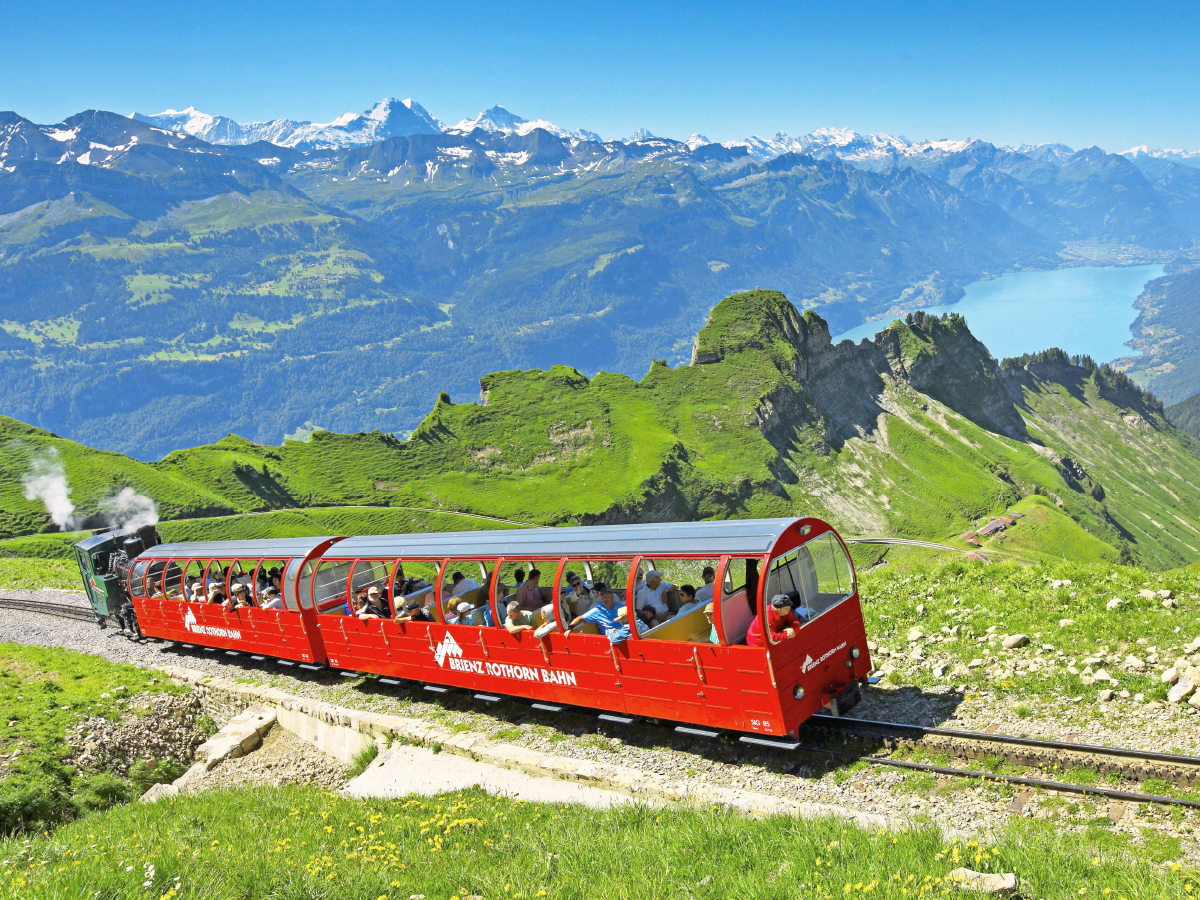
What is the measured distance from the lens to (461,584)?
20.2m

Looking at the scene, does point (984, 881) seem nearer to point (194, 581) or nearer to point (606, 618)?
point (606, 618)

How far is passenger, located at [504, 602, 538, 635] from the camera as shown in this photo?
18.2 metres

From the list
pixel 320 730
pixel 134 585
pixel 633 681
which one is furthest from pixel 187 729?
pixel 633 681

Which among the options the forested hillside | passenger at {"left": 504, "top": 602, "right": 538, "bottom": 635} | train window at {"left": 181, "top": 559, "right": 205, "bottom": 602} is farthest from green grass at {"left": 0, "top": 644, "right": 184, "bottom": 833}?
the forested hillside

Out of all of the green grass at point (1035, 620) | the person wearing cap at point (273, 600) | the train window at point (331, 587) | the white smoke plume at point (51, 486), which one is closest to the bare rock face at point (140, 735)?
the person wearing cap at point (273, 600)

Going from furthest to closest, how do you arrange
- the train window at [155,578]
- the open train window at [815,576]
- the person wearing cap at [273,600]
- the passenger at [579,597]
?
the train window at [155,578], the person wearing cap at [273,600], the passenger at [579,597], the open train window at [815,576]

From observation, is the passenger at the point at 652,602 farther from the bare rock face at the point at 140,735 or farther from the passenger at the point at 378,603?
the bare rock face at the point at 140,735

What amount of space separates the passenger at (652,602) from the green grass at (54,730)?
13894mm

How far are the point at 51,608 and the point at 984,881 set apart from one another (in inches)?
1941

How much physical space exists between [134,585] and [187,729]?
11.7 m

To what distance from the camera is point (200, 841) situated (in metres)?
12.5

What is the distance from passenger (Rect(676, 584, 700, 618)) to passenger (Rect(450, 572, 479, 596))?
6142mm

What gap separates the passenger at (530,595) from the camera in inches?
727

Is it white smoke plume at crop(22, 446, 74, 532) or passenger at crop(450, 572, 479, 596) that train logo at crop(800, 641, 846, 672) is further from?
white smoke plume at crop(22, 446, 74, 532)
